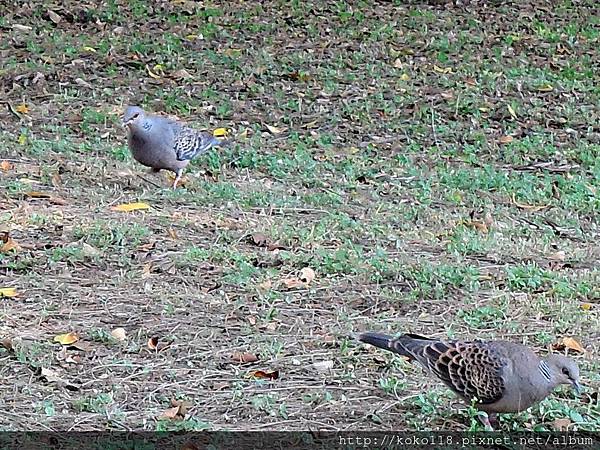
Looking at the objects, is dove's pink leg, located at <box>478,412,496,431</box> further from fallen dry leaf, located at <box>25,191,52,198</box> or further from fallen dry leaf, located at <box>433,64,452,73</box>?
fallen dry leaf, located at <box>433,64,452,73</box>

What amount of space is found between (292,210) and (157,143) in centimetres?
117

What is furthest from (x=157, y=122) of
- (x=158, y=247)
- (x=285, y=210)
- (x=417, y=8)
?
(x=417, y=8)

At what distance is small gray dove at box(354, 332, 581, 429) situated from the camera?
4.62 metres

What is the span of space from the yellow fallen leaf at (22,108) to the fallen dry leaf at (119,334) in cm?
527

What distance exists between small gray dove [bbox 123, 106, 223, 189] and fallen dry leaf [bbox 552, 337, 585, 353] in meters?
3.63

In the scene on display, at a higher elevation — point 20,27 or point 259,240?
point 259,240

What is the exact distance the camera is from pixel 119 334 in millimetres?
5570

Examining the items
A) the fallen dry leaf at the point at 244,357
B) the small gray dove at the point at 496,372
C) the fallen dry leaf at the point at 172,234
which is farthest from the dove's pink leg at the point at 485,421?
the fallen dry leaf at the point at 172,234

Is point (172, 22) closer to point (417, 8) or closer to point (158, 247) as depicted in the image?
point (417, 8)

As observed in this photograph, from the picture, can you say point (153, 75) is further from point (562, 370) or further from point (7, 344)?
point (562, 370)

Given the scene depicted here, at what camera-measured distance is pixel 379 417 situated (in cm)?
486

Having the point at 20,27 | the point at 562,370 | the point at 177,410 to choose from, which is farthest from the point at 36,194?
the point at 20,27

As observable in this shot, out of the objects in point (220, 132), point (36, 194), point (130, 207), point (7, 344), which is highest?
point (7, 344)

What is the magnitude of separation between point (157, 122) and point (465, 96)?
13.5ft
